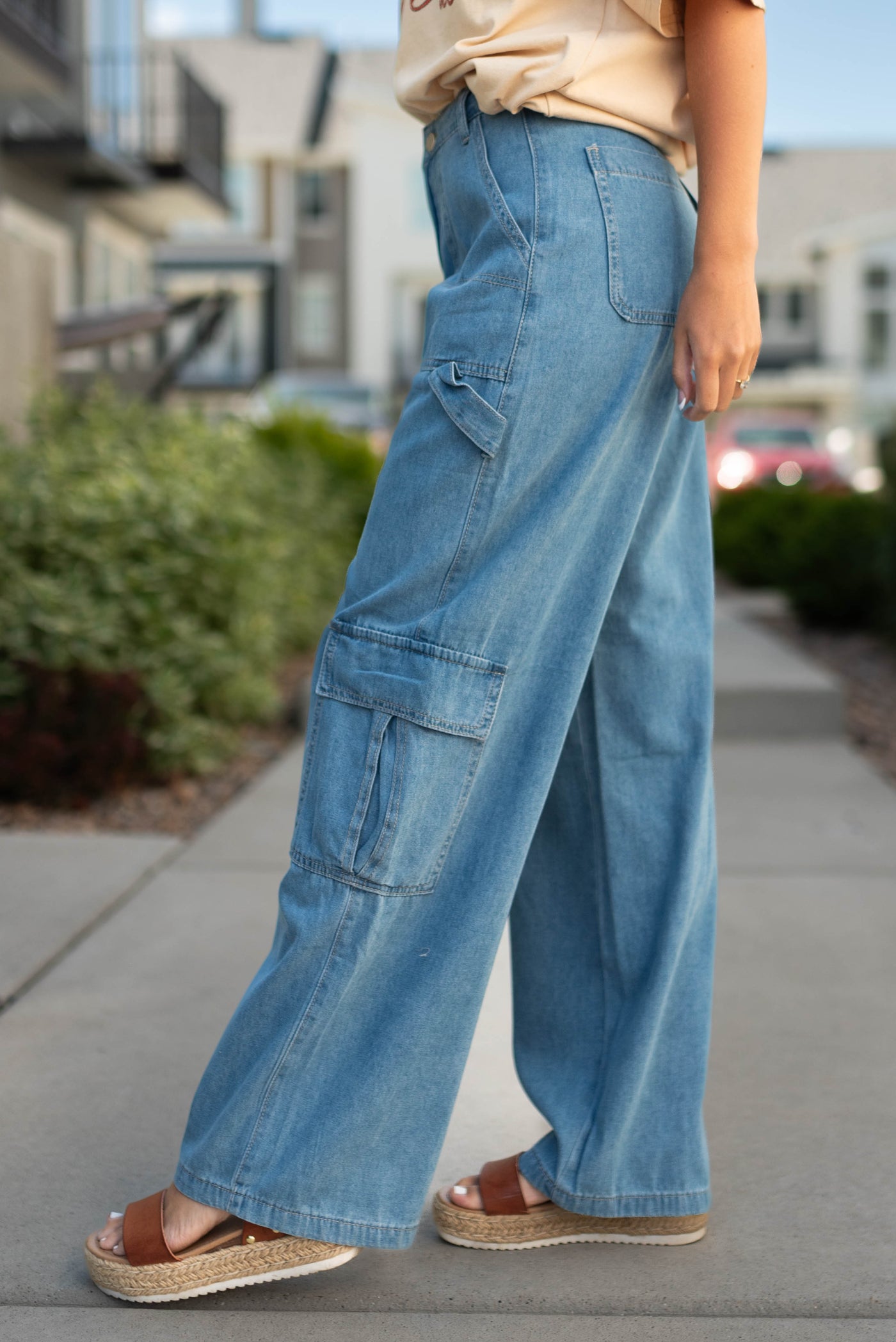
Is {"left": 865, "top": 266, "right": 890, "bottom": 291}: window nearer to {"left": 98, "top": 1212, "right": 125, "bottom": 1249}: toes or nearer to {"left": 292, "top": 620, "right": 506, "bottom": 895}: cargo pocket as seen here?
{"left": 292, "top": 620, "right": 506, "bottom": 895}: cargo pocket

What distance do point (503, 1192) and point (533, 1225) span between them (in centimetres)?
5

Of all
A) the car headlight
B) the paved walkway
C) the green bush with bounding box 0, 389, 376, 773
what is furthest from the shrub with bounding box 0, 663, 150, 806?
the car headlight

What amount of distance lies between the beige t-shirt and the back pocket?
0.04 metres

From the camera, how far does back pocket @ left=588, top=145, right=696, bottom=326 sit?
141cm

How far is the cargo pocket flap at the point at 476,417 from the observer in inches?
53.9

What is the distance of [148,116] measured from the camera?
15102 millimetres

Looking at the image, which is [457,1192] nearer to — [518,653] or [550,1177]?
[550,1177]

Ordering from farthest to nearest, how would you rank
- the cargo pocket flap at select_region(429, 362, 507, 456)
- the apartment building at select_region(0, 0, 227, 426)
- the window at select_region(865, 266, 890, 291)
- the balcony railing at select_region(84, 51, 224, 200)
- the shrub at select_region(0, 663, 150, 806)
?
the window at select_region(865, 266, 890, 291)
the balcony railing at select_region(84, 51, 224, 200)
the apartment building at select_region(0, 0, 227, 426)
the shrub at select_region(0, 663, 150, 806)
the cargo pocket flap at select_region(429, 362, 507, 456)

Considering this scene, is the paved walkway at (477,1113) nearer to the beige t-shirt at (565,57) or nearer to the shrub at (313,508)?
the beige t-shirt at (565,57)

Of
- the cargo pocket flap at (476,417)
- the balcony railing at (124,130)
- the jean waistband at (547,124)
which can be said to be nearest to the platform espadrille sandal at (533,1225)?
the cargo pocket flap at (476,417)

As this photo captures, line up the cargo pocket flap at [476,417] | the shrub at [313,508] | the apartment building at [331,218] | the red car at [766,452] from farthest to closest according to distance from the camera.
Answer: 1. the apartment building at [331,218]
2. the red car at [766,452]
3. the shrub at [313,508]
4. the cargo pocket flap at [476,417]

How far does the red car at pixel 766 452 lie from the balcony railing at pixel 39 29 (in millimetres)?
8041

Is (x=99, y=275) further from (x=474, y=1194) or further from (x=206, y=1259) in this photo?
(x=206, y=1259)

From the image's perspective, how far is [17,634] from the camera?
4129 mm
